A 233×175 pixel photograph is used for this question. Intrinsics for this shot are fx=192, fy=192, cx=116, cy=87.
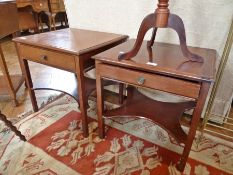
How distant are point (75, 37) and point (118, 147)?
2.33 ft

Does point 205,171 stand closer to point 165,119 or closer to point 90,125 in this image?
point 165,119

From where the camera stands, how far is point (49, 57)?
1053 mm

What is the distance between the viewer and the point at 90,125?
129 centimetres

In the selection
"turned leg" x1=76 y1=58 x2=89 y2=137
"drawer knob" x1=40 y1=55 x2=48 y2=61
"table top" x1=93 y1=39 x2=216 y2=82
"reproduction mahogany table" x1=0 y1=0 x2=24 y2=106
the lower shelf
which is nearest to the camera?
"table top" x1=93 y1=39 x2=216 y2=82

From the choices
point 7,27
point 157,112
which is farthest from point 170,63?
point 7,27

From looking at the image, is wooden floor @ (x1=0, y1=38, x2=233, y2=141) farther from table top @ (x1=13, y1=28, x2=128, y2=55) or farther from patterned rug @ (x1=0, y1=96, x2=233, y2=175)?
table top @ (x1=13, y1=28, x2=128, y2=55)

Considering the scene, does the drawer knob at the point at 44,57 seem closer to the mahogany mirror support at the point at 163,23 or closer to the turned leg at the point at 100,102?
the turned leg at the point at 100,102

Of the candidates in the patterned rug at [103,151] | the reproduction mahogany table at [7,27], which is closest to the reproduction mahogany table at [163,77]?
the patterned rug at [103,151]

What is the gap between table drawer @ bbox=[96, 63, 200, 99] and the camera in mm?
754

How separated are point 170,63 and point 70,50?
1.56 feet

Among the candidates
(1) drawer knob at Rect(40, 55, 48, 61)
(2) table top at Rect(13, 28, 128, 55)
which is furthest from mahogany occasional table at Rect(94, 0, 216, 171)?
(1) drawer knob at Rect(40, 55, 48, 61)

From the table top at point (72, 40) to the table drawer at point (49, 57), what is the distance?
0.03m

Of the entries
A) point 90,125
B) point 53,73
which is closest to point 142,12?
point 90,125

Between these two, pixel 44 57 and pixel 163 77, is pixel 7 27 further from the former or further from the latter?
pixel 163 77
